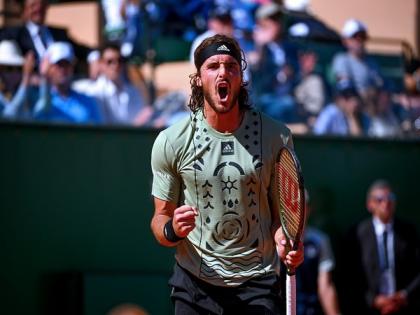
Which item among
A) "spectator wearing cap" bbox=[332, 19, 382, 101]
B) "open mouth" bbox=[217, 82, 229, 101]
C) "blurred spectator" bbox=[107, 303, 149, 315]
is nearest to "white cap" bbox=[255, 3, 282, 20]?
"spectator wearing cap" bbox=[332, 19, 382, 101]

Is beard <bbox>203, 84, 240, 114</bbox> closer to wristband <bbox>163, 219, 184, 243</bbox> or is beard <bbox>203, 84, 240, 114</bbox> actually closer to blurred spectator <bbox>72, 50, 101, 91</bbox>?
wristband <bbox>163, 219, 184, 243</bbox>

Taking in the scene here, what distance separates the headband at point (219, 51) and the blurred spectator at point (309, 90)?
229 inches

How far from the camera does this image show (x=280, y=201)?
5.57 meters

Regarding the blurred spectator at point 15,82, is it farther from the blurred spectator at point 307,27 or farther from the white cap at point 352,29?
the white cap at point 352,29

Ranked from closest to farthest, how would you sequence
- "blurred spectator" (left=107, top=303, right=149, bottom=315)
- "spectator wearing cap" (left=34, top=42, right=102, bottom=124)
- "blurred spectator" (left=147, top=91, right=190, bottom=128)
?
"spectator wearing cap" (left=34, top=42, right=102, bottom=124) → "blurred spectator" (left=107, top=303, right=149, bottom=315) → "blurred spectator" (left=147, top=91, right=190, bottom=128)

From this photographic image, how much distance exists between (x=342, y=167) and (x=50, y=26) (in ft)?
12.4

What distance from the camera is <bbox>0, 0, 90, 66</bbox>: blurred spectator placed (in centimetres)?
1036

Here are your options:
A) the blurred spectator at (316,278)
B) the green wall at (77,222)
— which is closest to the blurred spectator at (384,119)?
the blurred spectator at (316,278)

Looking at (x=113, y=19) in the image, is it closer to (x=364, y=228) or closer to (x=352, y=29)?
(x=352, y=29)

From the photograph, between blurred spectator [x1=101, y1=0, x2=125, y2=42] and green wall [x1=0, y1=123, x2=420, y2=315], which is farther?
blurred spectator [x1=101, y1=0, x2=125, y2=42]

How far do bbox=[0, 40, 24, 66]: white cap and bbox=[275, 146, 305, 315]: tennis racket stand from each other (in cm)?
510

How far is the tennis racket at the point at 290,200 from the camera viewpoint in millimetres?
5285

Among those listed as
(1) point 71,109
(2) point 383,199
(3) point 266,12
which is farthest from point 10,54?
(2) point 383,199

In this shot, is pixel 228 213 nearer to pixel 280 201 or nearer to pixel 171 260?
pixel 280 201
